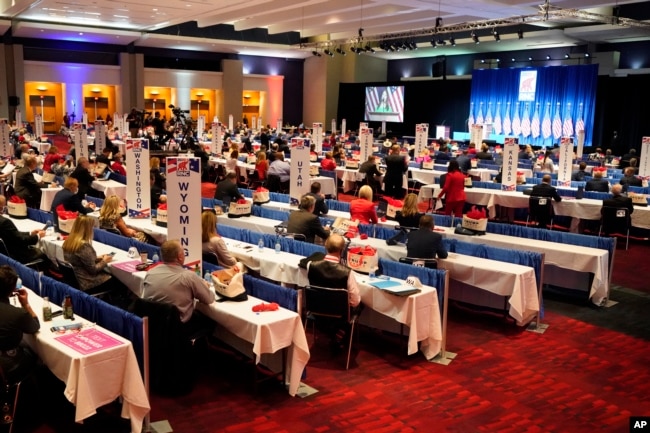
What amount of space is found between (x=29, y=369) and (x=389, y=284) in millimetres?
3140

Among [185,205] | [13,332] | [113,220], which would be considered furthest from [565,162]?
[13,332]

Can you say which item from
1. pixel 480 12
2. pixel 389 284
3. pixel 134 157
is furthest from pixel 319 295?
pixel 480 12

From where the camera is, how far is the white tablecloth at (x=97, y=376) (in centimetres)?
416

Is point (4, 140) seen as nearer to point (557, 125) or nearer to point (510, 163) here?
point (510, 163)

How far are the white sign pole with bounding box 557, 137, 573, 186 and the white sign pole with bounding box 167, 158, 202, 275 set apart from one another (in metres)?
9.04

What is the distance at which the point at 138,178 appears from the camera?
8773mm

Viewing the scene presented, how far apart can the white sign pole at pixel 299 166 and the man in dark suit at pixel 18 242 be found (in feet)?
13.4

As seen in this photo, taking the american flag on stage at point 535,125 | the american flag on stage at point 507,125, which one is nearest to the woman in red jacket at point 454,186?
the american flag on stage at point 535,125

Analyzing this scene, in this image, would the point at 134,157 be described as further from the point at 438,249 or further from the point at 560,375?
the point at 560,375

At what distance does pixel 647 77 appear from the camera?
2214cm

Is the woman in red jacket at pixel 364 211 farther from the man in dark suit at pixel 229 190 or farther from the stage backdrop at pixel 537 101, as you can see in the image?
the stage backdrop at pixel 537 101

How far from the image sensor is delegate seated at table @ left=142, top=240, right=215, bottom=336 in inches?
200

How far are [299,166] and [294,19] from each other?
51.0 ft

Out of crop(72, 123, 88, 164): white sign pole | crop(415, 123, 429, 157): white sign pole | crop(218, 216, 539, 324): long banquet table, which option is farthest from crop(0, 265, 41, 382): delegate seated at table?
crop(415, 123, 429, 157): white sign pole
